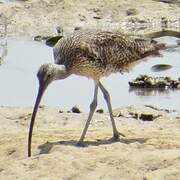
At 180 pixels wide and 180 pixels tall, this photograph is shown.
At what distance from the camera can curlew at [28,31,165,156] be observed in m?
9.25

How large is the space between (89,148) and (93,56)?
1.13 meters

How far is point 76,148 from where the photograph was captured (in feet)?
29.1

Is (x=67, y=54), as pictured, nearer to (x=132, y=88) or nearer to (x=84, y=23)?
(x=132, y=88)

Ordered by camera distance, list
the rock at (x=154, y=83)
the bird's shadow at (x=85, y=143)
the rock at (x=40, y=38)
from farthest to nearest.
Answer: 1. the rock at (x=40, y=38)
2. the rock at (x=154, y=83)
3. the bird's shadow at (x=85, y=143)

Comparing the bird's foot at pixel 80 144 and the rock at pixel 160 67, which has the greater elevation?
the bird's foot at pixel 80 144

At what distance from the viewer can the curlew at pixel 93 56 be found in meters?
9.25

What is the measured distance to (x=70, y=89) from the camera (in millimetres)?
12938

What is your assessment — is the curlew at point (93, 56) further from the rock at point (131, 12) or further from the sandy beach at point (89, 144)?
the rock at point (131, 12)

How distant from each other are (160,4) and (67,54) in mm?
8807

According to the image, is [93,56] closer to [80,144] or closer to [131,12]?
[80,144]

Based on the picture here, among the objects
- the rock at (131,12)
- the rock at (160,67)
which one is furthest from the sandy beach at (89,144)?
the rock at (160,67)

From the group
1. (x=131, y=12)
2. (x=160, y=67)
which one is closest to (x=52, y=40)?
(x=131, y=12)

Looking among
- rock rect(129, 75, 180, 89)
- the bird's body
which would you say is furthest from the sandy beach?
rock rect(129, 75, 180, 89)

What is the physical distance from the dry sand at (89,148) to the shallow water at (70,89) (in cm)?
67
